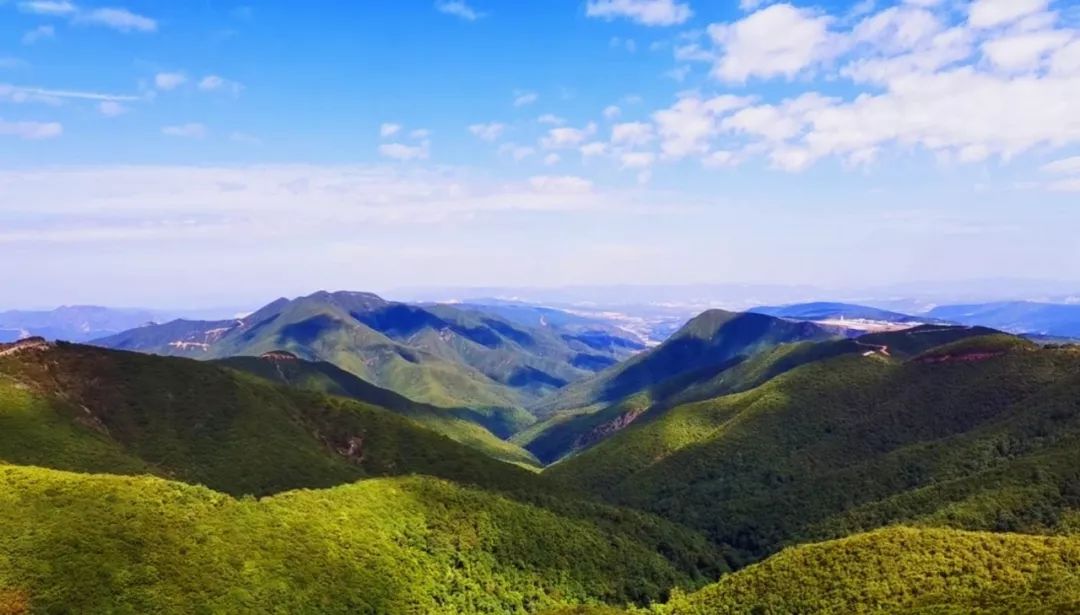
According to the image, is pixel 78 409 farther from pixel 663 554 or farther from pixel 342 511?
pixel 663 554

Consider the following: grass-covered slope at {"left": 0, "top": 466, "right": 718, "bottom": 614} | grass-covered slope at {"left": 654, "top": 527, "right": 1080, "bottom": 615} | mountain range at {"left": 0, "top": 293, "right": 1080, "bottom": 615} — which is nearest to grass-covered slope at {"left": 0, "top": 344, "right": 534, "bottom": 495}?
mountain range at {"left": 0, "top": 293, "right": 1080, "bottom": 615}

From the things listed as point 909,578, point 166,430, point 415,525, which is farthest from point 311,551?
point 909,578

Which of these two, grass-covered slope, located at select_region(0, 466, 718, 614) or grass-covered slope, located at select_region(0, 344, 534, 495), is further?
grass-covered slope, located at select_region(0, 344, 534, 495)

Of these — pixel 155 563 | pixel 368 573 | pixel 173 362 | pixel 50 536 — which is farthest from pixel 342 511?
pixel 173 362

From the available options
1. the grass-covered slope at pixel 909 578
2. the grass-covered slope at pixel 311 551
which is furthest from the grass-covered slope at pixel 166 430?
the grass-covered slope at pixel 909 578

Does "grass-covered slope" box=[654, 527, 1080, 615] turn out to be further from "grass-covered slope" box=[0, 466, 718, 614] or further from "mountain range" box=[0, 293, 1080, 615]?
"grass-covered slope" box=[0, 466, 718, 614]
